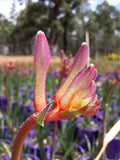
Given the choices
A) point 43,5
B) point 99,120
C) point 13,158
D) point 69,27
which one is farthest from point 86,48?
point 69,27

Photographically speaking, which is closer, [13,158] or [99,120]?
[13,158]

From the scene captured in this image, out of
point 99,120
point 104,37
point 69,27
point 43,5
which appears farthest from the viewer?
point 104,37

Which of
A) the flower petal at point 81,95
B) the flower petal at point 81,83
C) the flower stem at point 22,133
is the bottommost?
the flower stem at point 22,133

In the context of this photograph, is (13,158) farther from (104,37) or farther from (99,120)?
(104,37)

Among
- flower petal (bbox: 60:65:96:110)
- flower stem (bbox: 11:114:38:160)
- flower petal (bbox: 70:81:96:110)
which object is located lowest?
flower stem (bbox: 11:114:38:160)

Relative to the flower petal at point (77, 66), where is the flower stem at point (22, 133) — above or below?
below
